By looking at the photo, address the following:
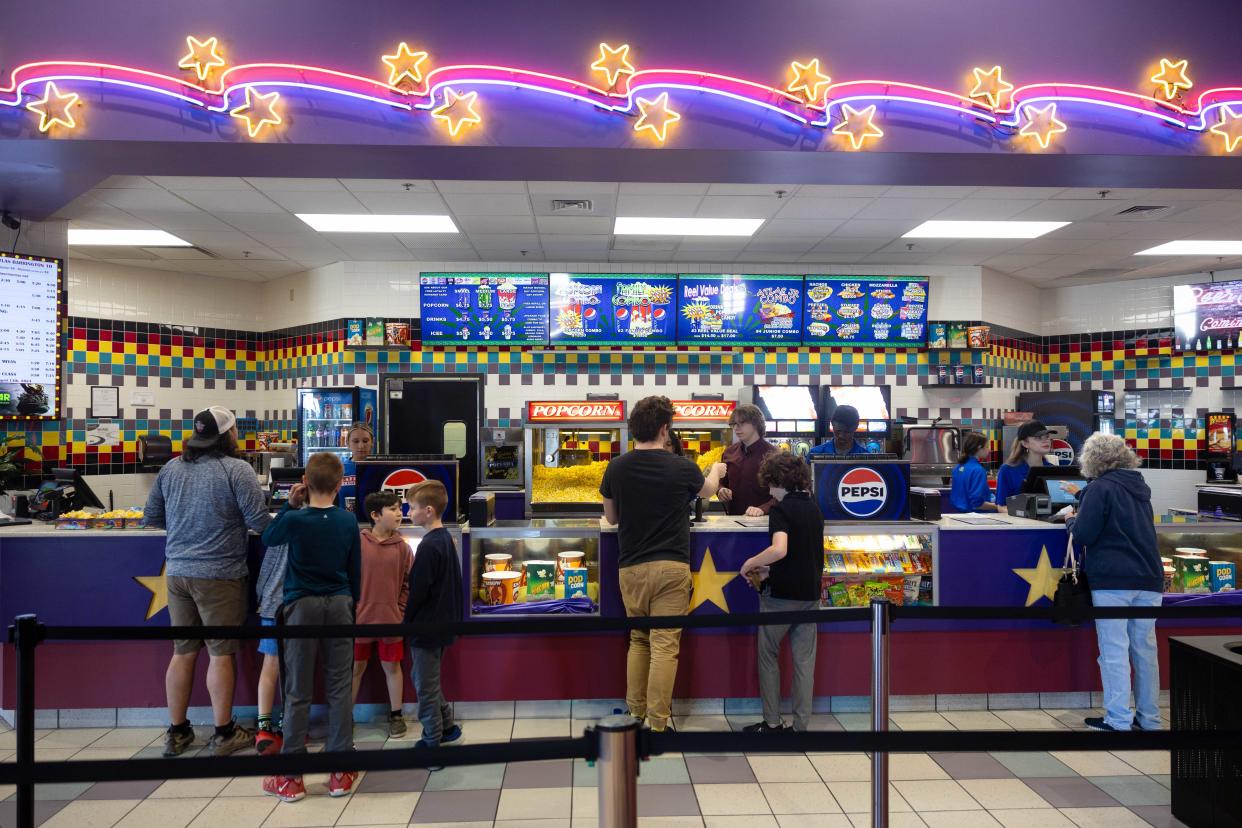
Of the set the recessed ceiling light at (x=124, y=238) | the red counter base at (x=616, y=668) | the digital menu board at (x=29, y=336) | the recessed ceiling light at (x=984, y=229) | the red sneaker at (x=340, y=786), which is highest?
the recessed ceiling light at (x=984, y=229)

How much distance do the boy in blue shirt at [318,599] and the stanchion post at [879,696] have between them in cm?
222

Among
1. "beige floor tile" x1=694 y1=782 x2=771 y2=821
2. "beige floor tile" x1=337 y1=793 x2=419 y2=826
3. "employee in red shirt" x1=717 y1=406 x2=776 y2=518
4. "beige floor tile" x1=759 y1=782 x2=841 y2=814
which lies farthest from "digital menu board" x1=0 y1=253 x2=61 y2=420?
"beige floor tile" x1=759 y1=782 x2=841 y2=814

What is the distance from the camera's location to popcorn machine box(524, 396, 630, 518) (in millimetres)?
4863

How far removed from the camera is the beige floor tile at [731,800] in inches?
122

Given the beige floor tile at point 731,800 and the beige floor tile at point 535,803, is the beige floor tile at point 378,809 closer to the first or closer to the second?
the beige floor tile at point 535,803

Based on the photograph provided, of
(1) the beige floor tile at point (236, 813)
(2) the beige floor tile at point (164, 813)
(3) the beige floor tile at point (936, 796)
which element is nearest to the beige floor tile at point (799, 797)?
(3) the beige floor tile at point (936, 796)

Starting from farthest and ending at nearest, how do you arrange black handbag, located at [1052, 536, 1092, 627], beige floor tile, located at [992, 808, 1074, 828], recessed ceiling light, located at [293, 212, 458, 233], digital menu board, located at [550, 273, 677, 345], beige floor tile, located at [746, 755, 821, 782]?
digital menu board, located at [550, 273, 677, 345] < recessed ceiling light, located at [293, 212, 458, 233] < black handbag, located at [1052, 536, 1092, 627] < beige floor tile, located at [746, 755, 821, 782] < beige floor tile, located at [992, 808, 1074, 828]

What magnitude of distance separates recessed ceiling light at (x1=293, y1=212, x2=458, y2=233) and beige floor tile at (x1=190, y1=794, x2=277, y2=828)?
470cm

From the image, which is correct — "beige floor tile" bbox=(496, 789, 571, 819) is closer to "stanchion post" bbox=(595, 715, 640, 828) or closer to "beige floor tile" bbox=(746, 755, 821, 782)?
"beige floor tile" bbox=(746, 755, 821, 782)

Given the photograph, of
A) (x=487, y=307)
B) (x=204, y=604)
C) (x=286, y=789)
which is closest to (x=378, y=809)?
(x=286, y=789)

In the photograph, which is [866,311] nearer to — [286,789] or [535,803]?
[535,803]

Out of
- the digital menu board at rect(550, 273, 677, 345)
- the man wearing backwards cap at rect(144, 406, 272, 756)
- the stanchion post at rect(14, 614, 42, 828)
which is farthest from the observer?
the digital menu board at rect(550, 273, 677, 345)

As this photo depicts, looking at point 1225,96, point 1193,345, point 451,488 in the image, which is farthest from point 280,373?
point 1193,345

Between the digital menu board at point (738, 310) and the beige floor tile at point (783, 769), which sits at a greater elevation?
the digital menu board at point (738, 310)
